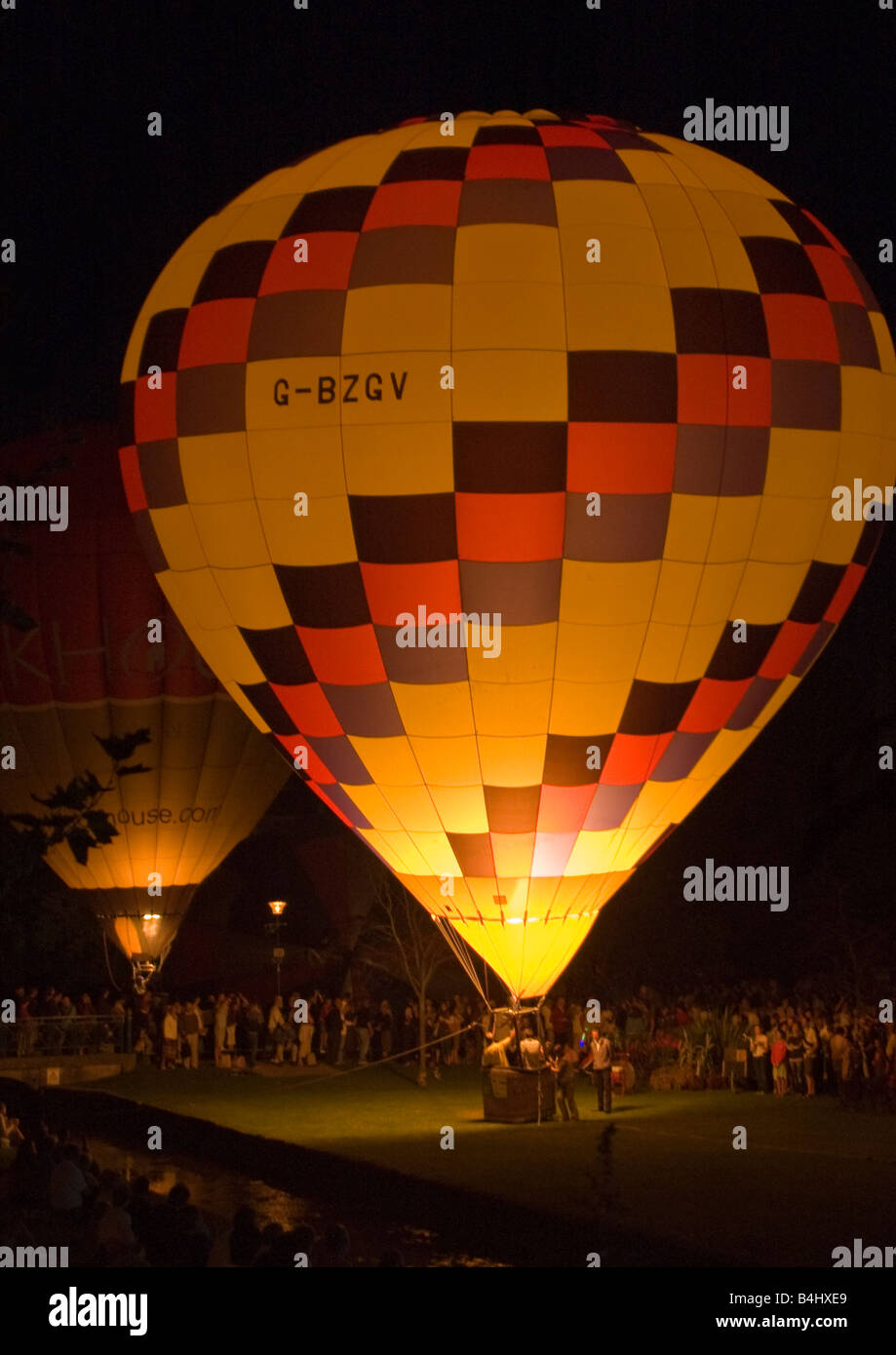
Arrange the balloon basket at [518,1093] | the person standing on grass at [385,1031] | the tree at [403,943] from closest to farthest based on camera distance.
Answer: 1. the balloon basket at [518,1093]
2. the person standing on grass at [385,1031]
3. the tree at [403,943]

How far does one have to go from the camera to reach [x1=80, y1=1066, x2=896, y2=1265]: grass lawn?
450 inches

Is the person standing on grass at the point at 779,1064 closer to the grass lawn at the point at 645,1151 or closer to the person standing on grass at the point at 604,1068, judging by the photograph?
the grass lawn at the point at 645,1151

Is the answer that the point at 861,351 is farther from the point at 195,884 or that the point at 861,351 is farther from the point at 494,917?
the point at 195,884

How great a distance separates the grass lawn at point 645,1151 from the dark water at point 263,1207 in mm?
488

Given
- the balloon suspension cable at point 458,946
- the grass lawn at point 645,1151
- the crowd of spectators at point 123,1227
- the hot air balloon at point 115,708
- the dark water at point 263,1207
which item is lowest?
the dark water at point 263,1207

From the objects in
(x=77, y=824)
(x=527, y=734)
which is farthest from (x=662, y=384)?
(x=77, y=824)

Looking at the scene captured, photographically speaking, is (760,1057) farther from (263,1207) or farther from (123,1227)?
(123,1227)

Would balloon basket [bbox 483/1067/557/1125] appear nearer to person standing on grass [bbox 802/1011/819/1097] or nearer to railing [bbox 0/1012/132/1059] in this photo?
person standing on grass [bbox 802/1011/819/1097]

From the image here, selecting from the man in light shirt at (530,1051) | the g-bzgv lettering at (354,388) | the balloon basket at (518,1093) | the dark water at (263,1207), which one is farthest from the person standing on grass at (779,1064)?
the g-bzgv lettering at (354,388)

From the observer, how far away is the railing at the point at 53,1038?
21969 millimetres

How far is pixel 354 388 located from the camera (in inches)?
555

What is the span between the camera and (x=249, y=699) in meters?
16.1

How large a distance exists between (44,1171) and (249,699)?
20.9ft
